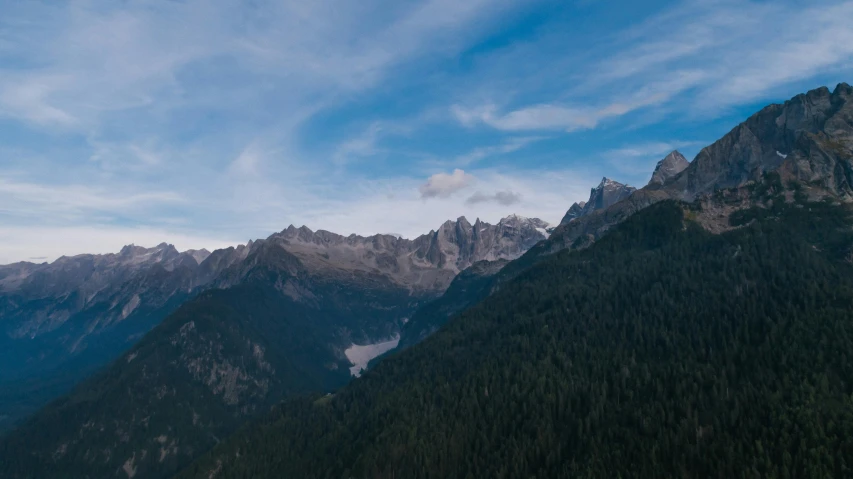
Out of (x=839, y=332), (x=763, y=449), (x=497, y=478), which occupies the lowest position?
(x=497, y=478)

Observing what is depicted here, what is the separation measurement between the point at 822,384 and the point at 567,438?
264ft

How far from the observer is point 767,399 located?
17225cm

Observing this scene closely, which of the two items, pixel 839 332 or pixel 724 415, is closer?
pixel 724 415

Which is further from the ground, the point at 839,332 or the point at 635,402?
the point at 839,332

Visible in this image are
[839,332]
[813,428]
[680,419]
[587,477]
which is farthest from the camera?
[839,332]

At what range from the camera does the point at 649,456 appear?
547 feet

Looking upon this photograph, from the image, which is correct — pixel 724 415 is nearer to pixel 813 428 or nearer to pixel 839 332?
pixel 813 428

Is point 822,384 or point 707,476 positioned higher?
point 822,384

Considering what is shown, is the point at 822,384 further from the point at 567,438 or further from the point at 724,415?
the point at 567,438

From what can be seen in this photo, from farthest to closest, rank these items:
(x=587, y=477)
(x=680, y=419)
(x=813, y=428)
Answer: (x=680, y=419), (x=587, y=477), (x=813, y=428)

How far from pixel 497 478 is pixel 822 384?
4107 inches

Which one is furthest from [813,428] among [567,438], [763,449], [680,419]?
[567,438]

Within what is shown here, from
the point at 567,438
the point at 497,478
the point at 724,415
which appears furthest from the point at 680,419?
the point at 497,478

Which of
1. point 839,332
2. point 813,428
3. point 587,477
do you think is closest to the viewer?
point 813,428
